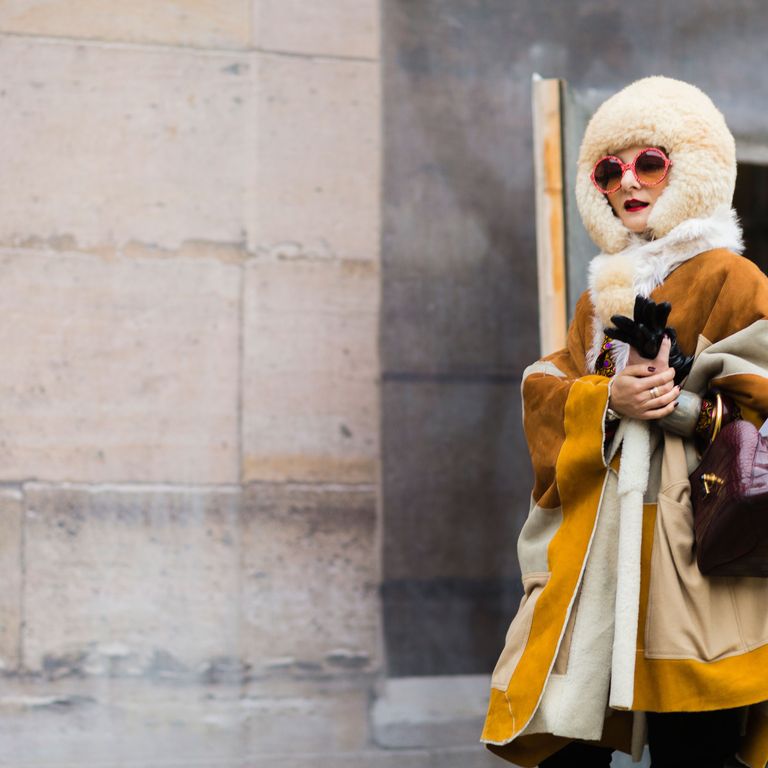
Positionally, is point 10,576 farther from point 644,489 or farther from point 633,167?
point 633,167

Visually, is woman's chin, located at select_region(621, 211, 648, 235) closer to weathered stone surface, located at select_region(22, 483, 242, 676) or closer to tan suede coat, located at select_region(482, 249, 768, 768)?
tan suede coat, located at select_region(482, 249, 768, 768)

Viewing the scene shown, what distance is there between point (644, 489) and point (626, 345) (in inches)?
13.1

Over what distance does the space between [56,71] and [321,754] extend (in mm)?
2295

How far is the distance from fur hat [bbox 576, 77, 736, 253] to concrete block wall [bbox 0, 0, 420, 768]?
4.42 feet

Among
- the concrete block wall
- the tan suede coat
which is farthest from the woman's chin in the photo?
the concrete block wall

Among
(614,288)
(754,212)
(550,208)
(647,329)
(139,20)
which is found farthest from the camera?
(754,212)

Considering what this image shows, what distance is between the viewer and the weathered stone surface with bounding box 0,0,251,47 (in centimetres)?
393

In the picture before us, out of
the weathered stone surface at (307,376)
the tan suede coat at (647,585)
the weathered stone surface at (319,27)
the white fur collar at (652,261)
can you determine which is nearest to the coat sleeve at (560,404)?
the tan suede coat at (647,585)

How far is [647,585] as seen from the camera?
8.43 ft

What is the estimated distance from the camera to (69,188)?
3936 millimetres

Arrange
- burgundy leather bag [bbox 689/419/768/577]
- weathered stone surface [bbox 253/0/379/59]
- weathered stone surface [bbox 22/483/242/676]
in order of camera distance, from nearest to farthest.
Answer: burgundy leather bag [bbox 689/419/768/577], weathered stone surface [bbox 22/483/242/676], weathered stone surface [bbox 253/0/379/59]

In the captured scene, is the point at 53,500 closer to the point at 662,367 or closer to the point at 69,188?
the point at 69,188

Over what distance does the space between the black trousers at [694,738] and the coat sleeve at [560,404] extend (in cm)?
53

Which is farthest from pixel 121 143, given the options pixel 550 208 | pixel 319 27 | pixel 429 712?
pixel 429 712
